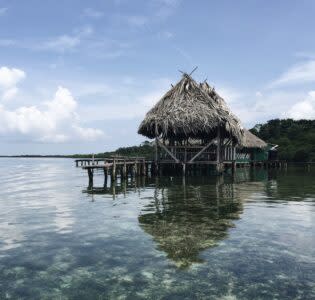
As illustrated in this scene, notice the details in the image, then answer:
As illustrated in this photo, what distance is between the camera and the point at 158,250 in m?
7.86

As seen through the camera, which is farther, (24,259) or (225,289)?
(24,259)

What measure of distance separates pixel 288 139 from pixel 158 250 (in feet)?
181

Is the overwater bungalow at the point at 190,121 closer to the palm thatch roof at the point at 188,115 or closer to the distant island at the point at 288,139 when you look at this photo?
the palm thatch roof at the point at 188,115

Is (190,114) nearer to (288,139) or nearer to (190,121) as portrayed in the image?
(190,121)

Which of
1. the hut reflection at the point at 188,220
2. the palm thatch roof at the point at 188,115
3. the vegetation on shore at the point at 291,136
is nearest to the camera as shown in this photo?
the hut reflection at the point at 188,220

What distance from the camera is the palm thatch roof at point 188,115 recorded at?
82.8ft

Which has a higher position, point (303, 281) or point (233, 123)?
point (233, 123)

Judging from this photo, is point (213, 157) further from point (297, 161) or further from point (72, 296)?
point (297, 161)

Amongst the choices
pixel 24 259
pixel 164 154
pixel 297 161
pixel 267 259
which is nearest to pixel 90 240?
pixel 24 259

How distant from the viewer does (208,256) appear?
7.43 meters

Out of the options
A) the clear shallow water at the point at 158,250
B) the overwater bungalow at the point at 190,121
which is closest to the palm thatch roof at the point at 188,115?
the overwater bungalow at the point at 190,121

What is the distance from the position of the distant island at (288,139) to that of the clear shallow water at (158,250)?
Answer: 112 ft

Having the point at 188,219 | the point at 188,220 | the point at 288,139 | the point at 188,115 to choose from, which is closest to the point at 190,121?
the point at 188,115

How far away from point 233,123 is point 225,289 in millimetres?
21412
